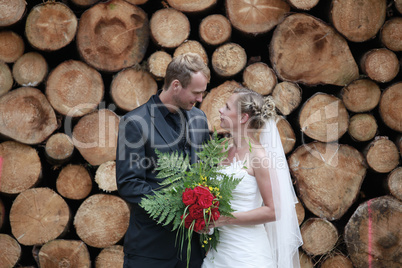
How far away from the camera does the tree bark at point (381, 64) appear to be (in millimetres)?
2803

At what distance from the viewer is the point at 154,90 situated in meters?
2.87

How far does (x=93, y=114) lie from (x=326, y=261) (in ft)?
8.31

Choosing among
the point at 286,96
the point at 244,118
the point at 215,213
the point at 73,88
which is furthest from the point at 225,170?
the point at 73,88

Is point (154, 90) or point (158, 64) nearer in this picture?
point (158, 64)

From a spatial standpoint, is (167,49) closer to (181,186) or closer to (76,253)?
(181,186)

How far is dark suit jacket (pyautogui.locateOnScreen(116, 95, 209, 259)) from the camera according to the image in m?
1.97

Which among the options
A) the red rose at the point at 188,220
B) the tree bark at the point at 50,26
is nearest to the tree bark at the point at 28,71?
the tree bark at the point at 50,26

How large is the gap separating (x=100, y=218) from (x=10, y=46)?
167 centimetres

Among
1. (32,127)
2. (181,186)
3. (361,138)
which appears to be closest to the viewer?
(181,186)

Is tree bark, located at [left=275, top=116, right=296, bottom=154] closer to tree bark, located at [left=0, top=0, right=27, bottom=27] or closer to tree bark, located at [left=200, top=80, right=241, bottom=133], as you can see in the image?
tree bark, located at [left=200, top=80, right=241, bottom=133]

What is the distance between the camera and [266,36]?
3.08 meters

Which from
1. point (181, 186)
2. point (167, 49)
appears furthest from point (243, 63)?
point (181, 186)

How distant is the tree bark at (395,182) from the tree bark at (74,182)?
107 inches

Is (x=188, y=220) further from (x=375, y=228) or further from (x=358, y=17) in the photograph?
(x=358, y=17)
